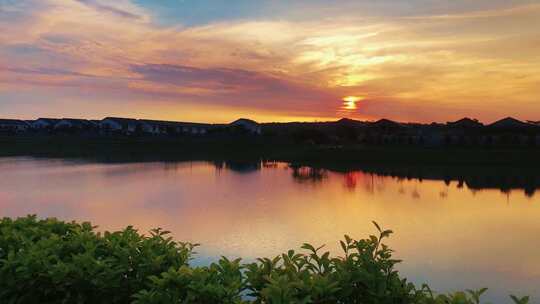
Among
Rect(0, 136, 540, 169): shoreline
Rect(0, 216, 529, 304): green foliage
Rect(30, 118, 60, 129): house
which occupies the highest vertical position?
Rect(30, 118, 60, 129): house

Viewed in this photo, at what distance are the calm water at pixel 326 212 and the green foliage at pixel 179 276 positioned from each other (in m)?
8.06

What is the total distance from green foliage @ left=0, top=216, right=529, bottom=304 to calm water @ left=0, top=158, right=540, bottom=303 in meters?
8.06

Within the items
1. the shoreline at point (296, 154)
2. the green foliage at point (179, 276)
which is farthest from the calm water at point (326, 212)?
the shoreline at point (296, 154)

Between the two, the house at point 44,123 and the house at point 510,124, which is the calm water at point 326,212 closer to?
the house at point 510,124

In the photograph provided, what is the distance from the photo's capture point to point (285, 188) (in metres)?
29.0

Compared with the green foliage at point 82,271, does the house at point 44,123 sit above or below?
above

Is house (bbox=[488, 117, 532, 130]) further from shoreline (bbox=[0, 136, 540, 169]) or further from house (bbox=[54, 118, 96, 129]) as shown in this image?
house (bbox=[54, 118, 96, 129])

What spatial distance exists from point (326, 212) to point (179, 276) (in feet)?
57.7

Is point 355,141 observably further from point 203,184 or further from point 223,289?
point 223,289

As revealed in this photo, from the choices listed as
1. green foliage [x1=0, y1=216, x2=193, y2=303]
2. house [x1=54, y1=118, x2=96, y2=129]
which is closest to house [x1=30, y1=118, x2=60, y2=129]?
house [x1=54, y1=118, x2=96, y2=129]

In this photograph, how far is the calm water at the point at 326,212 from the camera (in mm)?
12895

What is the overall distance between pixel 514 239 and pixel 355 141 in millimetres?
65440

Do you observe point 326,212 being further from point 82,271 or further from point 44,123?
point 44,123

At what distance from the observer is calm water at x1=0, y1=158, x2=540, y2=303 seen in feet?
42.3
